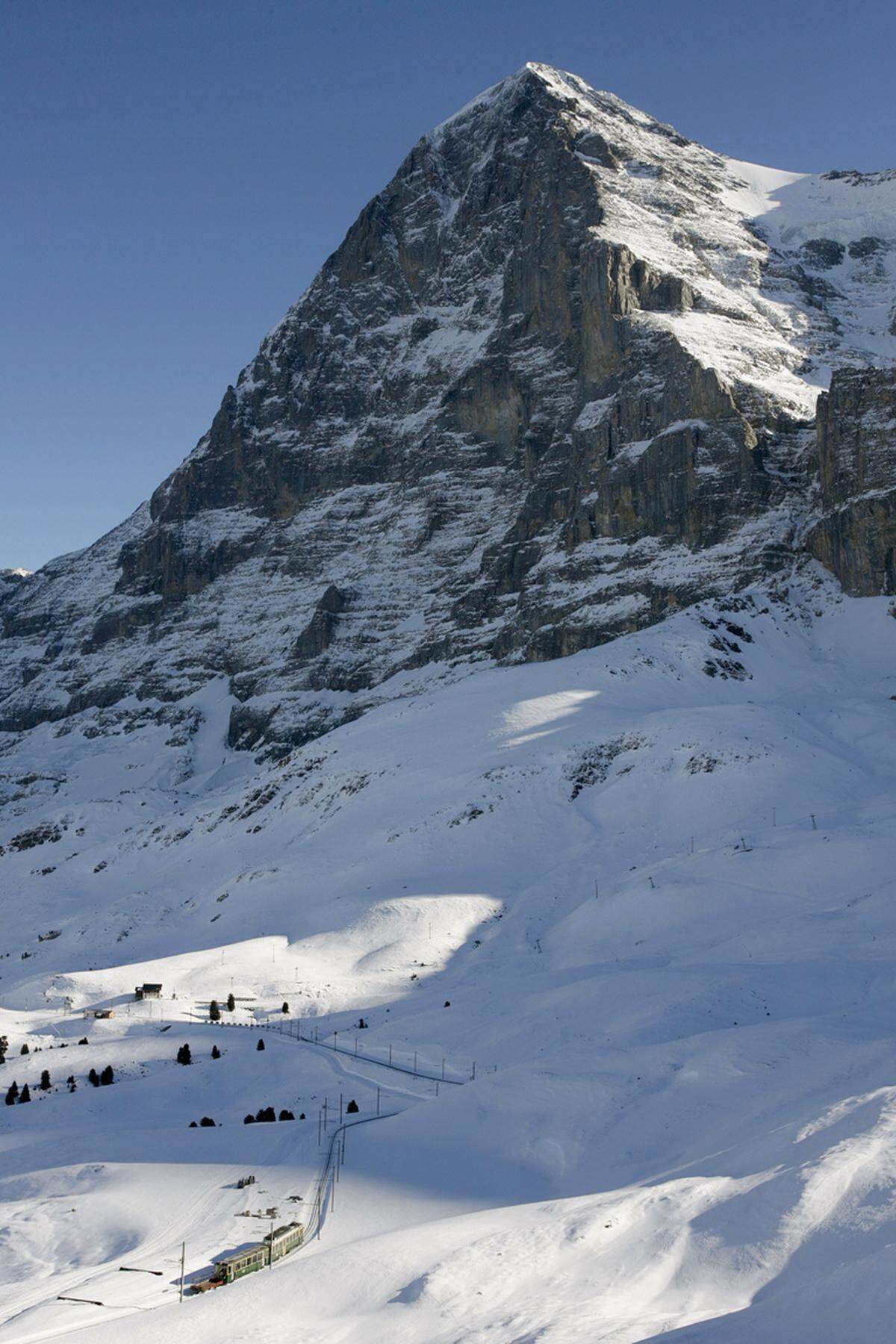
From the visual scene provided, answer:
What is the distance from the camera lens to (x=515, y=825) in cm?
6931

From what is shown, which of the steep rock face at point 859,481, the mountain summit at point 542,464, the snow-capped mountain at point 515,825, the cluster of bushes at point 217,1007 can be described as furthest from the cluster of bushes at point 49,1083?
the steep rock face at point 859,481

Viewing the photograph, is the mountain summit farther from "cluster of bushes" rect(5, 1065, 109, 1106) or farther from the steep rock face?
"cluster of bushes" rect(5, 1065, 109, 1106)

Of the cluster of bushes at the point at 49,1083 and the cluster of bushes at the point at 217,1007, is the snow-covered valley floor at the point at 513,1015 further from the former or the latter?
the cluster of bushes at the point at 217,1007

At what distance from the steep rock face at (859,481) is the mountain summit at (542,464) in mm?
221

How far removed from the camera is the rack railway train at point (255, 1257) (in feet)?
65.3

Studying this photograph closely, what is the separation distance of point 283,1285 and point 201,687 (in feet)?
484

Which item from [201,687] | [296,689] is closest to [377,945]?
[296,689]

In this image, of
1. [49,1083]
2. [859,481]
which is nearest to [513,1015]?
[49,1083]

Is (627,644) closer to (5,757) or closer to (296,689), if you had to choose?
(296,689)

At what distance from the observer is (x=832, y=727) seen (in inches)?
3216

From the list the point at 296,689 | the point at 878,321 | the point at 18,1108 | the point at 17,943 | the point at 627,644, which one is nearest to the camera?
the point at 18,1108

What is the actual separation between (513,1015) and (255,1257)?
828 inches

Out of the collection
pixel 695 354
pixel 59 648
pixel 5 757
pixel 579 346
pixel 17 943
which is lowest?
pixel 17 943

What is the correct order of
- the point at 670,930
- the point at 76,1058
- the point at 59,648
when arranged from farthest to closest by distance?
1. the point at 59,648
2. the point at 670,930
3. the point at 76,1058
